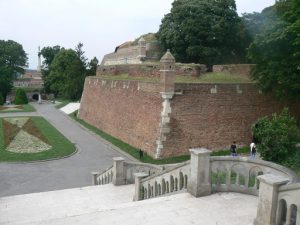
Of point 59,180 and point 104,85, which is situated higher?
point 104,85

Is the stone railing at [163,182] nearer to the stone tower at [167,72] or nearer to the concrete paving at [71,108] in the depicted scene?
the stone tower at [167,72]

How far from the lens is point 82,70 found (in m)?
53.1

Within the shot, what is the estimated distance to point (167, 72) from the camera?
17828 mm

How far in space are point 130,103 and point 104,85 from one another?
7077mm

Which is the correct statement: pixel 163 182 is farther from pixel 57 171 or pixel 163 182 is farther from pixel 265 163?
pixel 57 171

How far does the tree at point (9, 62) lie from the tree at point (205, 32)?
3888cm

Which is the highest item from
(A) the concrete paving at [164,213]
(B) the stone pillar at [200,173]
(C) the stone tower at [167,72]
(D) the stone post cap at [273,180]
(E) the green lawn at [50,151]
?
(C) the stone tower at [167,72]

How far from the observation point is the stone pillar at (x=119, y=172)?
12480 mm

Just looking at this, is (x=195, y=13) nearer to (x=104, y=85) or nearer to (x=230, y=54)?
(x=230, y=54)

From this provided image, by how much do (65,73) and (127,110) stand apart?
4081cm

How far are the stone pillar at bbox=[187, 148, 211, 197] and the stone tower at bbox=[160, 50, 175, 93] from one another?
10445mm

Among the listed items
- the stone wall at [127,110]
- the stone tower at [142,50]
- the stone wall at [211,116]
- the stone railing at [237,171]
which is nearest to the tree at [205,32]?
the stone tower at [142,50]

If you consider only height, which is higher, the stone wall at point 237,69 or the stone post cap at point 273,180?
the stone wall at point 237,69

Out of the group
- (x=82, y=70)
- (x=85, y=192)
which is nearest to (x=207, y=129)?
(x=85, y=192)
